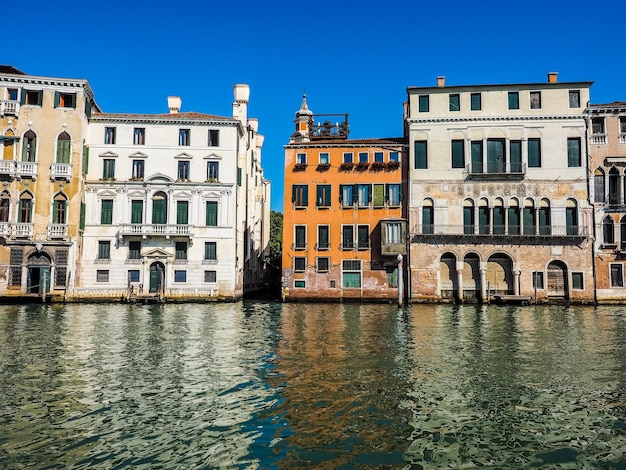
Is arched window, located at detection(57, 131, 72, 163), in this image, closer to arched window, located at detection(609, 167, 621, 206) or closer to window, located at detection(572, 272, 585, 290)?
window, located at detection(572, 272, 585, 290)

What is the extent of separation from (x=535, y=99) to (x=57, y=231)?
33.1 metres

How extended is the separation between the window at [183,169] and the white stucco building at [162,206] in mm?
70

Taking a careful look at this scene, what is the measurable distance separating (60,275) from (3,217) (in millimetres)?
5263

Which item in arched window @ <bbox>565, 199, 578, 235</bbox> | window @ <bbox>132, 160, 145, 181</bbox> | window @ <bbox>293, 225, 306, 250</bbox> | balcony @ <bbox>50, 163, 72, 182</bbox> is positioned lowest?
window @ <bbox>293, 225, 306, 250</bbox>

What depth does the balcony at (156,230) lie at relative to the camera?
33438 mm

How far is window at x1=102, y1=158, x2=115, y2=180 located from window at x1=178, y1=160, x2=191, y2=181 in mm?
4527

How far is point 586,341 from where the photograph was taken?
1641 centimetres

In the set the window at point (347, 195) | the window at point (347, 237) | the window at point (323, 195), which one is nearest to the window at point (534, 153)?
the window at point (347, 195)

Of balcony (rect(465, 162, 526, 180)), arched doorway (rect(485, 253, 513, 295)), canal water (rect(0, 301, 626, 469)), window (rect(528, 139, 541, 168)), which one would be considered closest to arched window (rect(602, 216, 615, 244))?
window (rect(528, 139, 541, 168))

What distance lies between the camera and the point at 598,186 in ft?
110

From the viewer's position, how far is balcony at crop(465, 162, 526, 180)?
33.9 meters

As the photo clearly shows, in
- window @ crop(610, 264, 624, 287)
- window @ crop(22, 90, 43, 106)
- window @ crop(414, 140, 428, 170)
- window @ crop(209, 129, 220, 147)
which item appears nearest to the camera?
window @ crop(22, 90, 43, 106)

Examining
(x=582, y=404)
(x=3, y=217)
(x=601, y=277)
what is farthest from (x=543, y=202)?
(x=3, y=217)

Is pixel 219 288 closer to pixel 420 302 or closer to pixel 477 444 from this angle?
pixel 420 302
